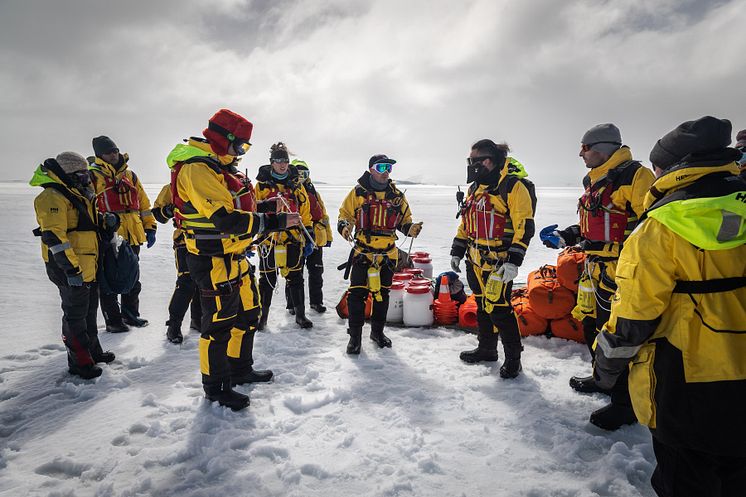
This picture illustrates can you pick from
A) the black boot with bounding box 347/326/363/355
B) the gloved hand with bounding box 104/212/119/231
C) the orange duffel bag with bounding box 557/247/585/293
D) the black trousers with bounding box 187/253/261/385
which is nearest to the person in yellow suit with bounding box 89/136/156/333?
the gloved hand with bounding box 104/212/119/231

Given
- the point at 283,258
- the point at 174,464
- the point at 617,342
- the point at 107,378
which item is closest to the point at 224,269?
the point at 174,464

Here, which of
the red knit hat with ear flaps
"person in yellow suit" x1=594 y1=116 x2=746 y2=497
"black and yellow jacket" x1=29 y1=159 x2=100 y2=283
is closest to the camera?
"person in yellow suit" x1=594 y1=116 x2=746 y2=497

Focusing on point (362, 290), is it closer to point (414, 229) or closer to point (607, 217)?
point (414, 229)

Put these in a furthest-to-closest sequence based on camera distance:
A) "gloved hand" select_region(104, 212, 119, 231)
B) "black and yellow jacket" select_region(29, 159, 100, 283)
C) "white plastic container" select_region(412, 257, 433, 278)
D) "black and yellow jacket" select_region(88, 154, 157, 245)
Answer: "white plastic container" select_region(412, 257, 433, 278)
"black and yellow jacket" select_region(88, 154, 157, 245)
"gloved hand" select_region(104, 212, 119, 231)
"black and yellow jacket" select_region(29, 159, 100, 283)

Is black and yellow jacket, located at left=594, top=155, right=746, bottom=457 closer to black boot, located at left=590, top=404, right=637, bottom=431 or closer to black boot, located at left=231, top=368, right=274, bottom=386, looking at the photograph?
black boot, located at left=590, top=404, right=637, bottom=431

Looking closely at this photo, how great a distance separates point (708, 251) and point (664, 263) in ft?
0.62

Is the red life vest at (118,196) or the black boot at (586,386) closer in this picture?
the black boot at (586,386)

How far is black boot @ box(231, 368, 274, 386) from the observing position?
4.18 metres

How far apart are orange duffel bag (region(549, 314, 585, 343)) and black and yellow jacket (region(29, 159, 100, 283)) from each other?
581 centimetres

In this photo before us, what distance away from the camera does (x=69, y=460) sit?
9.40 ft

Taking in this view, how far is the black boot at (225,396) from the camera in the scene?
11.8 ft

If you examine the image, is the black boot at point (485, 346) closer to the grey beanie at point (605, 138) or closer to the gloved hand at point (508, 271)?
A: the gloved hand at point (508, 271)

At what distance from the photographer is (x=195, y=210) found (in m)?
3.50

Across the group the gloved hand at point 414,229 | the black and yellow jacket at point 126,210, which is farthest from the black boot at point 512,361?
the black and yellow jacket at point 126,210
